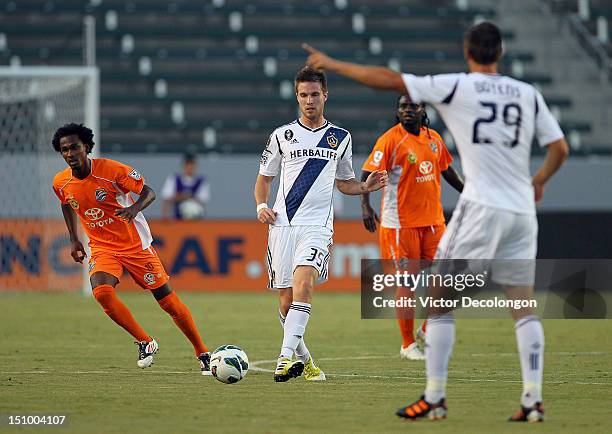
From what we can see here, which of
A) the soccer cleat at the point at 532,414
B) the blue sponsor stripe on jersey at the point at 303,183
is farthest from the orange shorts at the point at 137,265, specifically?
the soccer cleat at the point at 532,414

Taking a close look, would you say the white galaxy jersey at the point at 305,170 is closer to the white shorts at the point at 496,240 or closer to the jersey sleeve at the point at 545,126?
the white shorts at the point at 496,240

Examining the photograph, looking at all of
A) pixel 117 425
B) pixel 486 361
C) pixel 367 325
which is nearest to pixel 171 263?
pixel 367 325

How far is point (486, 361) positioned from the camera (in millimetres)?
10812

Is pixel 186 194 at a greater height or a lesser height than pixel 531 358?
greater

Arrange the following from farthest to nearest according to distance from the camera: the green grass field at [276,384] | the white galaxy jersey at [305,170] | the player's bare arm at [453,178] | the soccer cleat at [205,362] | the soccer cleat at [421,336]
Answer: the soccer cleat at [421,336], the player's bare arm at [453,178], the soccer cleat at [205,362], the white galaxy jersey at [305,170], the green grass field at [276,384]

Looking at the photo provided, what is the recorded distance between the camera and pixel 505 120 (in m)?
6.79

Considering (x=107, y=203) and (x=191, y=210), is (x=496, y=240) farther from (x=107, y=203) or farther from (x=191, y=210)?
(x=191, y=210)

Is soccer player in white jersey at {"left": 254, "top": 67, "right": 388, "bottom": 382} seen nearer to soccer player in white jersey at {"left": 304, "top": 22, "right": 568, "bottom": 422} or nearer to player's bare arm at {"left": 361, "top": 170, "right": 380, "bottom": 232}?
player's bare arm at {"left": 361, "top": 170, "right": 380, "bottom": 232}

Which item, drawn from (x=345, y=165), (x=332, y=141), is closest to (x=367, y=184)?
(x=345, y=165)

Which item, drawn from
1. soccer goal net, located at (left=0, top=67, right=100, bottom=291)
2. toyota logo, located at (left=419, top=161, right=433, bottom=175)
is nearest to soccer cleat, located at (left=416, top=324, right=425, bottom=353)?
toyota logo, located at (left=419, top=161, right=433, bottom=175)

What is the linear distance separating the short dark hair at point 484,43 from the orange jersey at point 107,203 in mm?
4023

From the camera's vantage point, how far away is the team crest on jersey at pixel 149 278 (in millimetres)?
9938

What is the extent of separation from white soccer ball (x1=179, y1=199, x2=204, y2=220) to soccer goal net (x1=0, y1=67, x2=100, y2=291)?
1897mm

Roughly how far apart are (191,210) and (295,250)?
12.2 meters
